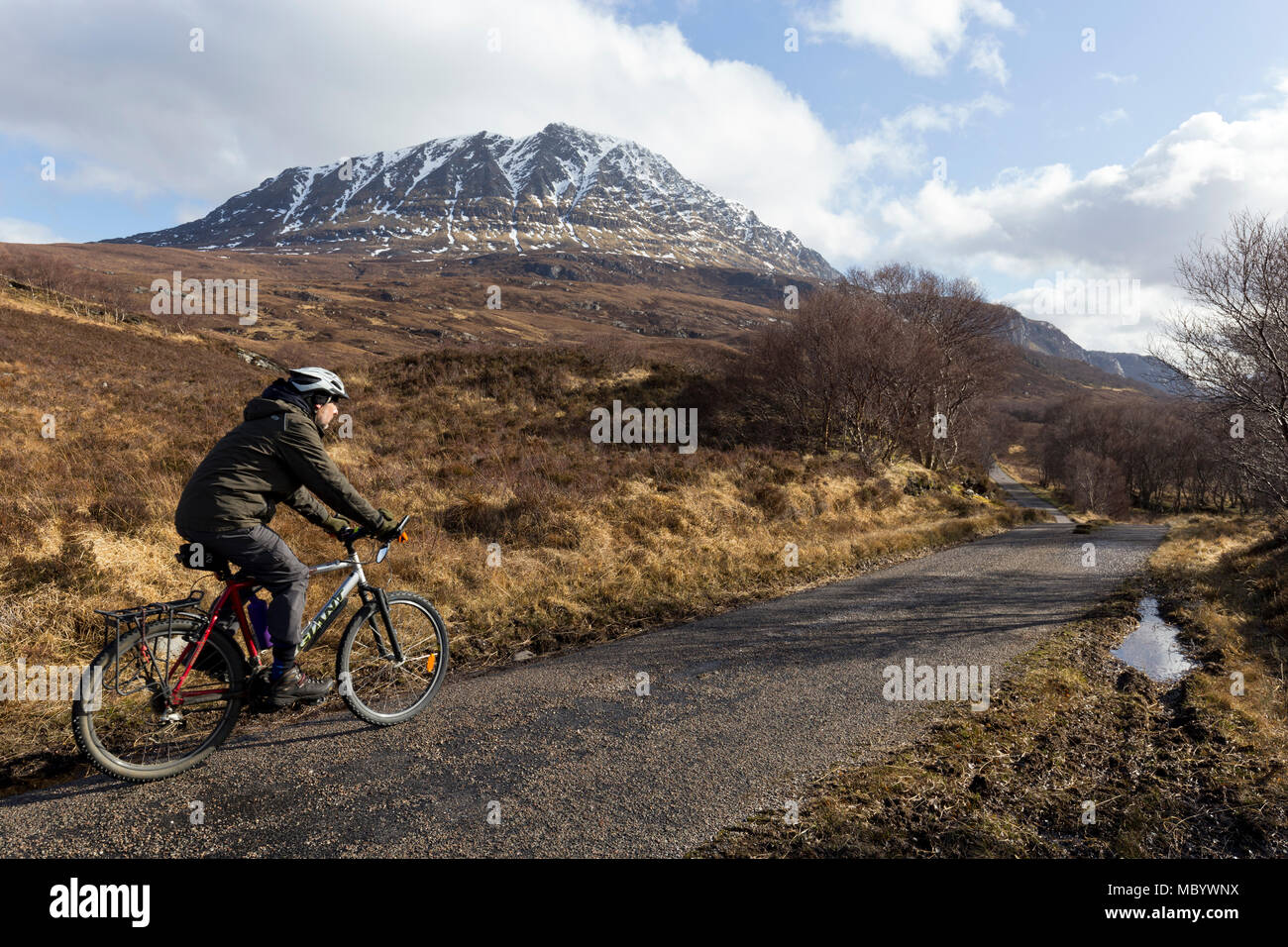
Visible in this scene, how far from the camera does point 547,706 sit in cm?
522

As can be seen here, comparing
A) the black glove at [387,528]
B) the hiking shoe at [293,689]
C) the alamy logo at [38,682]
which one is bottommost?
the alamy logo at [38,682]

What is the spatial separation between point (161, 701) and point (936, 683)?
663cm

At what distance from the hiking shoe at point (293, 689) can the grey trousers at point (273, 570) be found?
14cm

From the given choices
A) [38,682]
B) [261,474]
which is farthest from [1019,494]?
[38,682]

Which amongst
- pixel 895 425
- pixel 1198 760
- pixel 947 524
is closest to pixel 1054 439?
pixel 895 425

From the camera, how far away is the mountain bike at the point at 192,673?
3799 millimetres

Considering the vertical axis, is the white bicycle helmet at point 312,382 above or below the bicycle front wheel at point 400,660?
above

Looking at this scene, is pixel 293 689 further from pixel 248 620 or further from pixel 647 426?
pixel 647 426

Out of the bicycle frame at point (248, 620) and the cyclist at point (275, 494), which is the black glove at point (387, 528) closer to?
the cyclist at point (275, 494)

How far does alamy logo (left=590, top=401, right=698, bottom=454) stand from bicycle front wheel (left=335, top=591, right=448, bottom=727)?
52.1 feet

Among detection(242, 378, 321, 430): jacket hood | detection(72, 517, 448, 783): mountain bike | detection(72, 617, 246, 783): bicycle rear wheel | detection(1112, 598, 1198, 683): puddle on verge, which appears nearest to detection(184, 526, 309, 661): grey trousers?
detection(72, 517, 448, 783): mountain bike
